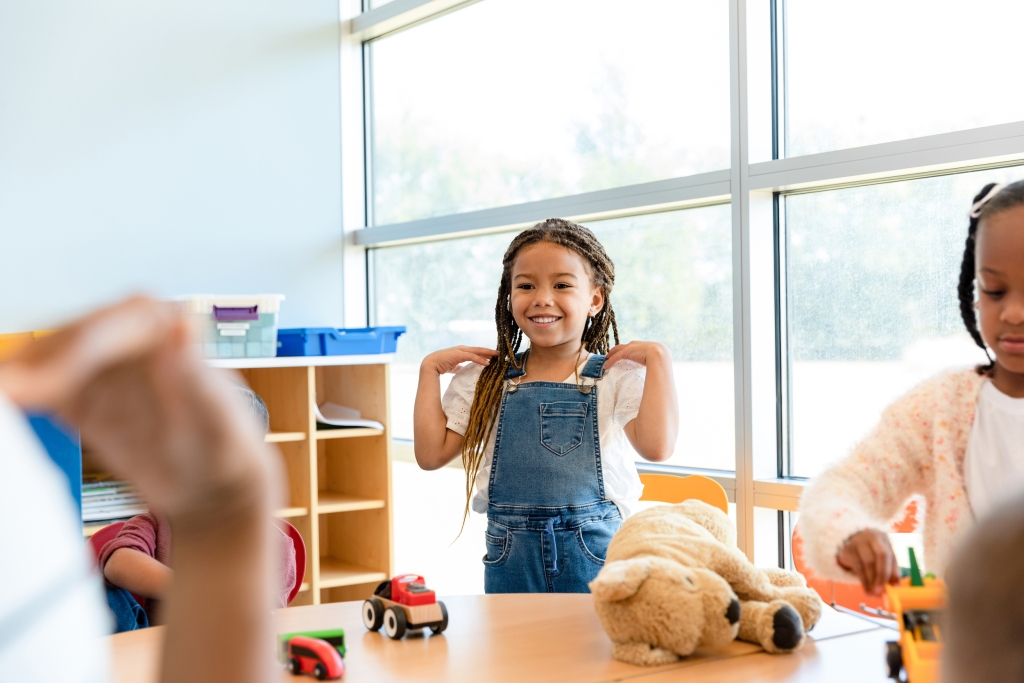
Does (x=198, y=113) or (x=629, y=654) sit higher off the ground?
(x=198, y=113)

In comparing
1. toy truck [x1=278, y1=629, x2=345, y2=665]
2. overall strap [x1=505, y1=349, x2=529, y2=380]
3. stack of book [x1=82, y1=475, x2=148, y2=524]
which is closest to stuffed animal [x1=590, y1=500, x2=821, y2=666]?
toy truck [x1=278, y1=629, x2=345, y2=665]

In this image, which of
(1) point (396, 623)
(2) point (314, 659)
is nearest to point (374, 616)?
(1) point (396, 623)

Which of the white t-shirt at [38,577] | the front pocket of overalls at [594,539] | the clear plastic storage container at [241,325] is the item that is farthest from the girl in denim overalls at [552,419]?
the white t-shirt at [38,577]

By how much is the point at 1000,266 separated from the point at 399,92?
2985 mm

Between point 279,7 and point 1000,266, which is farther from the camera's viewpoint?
point 279,7

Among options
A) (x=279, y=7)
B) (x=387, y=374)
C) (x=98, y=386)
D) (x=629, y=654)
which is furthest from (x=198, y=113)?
(x=98, y=386)

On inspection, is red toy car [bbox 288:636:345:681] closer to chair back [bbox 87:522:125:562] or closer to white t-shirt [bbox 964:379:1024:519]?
white t-shirt [bbox 964:379:1024:519]

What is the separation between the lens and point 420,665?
119cm

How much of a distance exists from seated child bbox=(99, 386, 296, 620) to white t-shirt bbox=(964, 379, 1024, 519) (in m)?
1.15

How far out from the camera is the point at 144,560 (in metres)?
1.79

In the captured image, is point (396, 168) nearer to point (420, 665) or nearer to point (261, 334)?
point (261, 334)

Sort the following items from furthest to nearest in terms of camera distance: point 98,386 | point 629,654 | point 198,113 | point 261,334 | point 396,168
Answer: point 396,168, point 198,113, point 261,334, point 629,654, point 98,386

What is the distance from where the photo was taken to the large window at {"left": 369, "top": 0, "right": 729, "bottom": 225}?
108 inches

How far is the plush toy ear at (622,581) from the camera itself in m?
1.18
